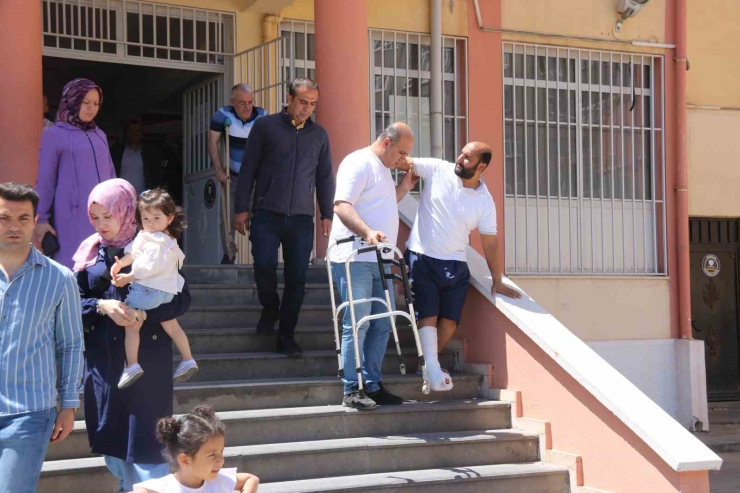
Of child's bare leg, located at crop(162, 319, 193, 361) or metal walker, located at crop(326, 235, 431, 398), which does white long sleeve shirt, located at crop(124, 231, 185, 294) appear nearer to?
child's bare leg, located at crop(162, 319, 193, 361)

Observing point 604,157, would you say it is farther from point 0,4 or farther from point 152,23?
point 0,4

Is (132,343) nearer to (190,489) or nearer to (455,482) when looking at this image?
(190,489)

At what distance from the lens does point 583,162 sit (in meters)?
10.9

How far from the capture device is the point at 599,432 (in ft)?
19.1

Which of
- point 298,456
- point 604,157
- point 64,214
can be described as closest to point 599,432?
point 298,456

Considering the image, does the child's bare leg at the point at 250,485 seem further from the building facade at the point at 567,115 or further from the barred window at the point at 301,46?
the barred window at the point at 301,46

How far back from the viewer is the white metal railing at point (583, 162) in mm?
10516

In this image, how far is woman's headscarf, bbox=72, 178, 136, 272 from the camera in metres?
4.12

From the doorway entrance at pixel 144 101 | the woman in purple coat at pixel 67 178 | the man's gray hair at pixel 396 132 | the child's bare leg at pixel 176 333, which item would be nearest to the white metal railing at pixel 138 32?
the doorway entrance at pixel 144 101

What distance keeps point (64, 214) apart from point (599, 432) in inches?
133

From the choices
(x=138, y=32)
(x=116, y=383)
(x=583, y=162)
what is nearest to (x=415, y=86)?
(x=583, y=162)

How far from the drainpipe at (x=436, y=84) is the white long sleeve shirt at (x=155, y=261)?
19.7 feet

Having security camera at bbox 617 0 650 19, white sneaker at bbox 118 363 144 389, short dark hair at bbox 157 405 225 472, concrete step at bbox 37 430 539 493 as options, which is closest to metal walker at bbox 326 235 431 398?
concrete step at bbox 37 430 539 493

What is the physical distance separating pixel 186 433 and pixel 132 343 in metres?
0.69
